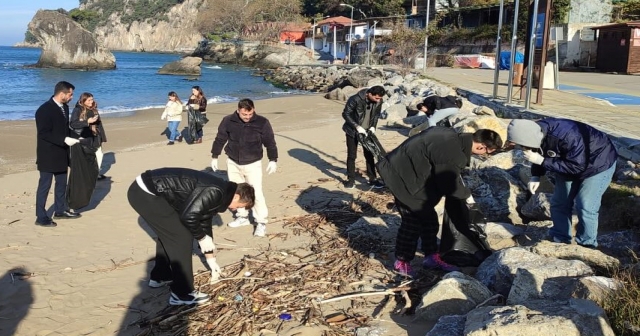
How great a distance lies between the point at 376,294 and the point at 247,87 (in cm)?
3485

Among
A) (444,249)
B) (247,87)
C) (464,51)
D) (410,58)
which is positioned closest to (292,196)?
(444,249)

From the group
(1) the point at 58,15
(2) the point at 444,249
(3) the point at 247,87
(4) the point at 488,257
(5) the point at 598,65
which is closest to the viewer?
(4) the point at 488,257

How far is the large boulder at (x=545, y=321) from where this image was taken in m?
3.16

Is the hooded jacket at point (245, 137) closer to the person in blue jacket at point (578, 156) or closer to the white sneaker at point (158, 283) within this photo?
A: the white sneaker at point (158, 283)

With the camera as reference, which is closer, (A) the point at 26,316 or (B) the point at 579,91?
(A) the point at 26,316

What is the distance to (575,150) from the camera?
4.99 metres

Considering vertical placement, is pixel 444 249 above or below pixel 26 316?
above

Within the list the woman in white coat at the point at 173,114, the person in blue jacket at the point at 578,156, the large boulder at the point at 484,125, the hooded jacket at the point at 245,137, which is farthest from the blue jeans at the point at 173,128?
the person in blue jacket at the point at 578,156

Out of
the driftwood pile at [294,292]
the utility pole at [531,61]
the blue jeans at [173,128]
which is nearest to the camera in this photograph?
the driftwood pile at [294,292]

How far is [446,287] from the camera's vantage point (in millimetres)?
4223

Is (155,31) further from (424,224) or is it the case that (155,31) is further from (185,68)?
(424,224)

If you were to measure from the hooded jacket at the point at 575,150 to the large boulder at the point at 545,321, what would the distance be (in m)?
1.91

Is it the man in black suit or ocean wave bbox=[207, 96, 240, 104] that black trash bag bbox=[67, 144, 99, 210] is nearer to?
the man in black suit

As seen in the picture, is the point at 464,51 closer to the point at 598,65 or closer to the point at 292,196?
the point at 598,65
